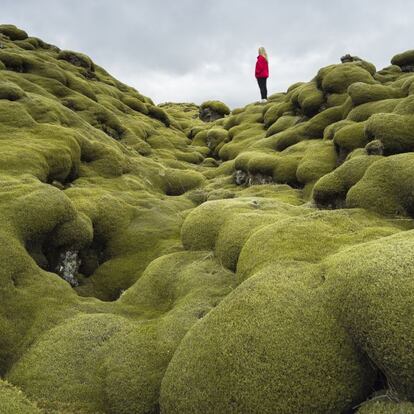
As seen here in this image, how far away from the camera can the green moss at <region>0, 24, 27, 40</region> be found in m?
64.6

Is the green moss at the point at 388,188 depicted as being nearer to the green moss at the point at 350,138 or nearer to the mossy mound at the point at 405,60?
the green moss at the point at 350,138

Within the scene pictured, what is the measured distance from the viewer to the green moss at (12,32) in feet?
212

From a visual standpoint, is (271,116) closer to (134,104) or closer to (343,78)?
(343,78)

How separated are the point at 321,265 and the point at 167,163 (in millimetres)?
36600

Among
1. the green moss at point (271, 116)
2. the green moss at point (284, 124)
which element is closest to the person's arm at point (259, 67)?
the green moss at point (271, 116)

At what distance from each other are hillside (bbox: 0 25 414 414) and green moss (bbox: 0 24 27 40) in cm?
3475

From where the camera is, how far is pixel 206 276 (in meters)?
18.0

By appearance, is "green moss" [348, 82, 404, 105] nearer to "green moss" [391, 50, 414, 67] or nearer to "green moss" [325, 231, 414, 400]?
"green moss" [391, 50, 414, 67]

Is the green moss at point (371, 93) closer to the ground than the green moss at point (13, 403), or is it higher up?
higher up

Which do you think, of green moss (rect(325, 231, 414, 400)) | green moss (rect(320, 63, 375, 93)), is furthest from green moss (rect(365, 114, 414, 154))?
green moss (rect(320, 63, 375, 93))

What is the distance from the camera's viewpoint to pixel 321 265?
13188mm

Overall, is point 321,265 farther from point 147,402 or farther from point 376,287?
point 147,402

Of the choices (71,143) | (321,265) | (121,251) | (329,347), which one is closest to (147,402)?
(329,347)

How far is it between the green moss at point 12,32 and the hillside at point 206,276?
114 feet
